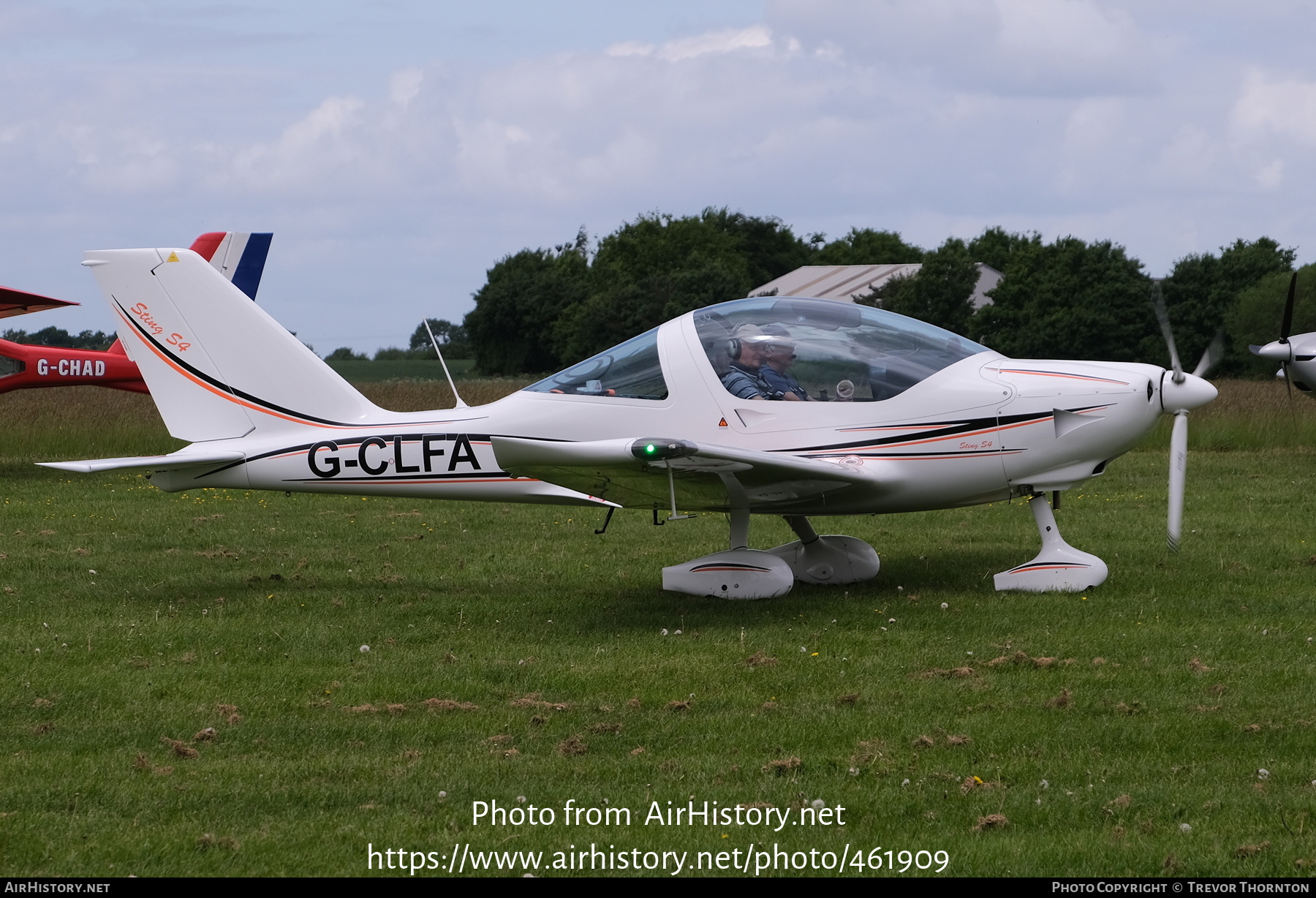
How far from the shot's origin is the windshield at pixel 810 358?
8.26m

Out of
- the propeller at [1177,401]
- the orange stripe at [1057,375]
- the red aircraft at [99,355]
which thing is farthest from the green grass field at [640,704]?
the red aircraft at [99,355]

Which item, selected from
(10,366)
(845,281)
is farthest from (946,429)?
(845,281)

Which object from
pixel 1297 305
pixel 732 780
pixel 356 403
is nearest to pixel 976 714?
pixel 732 780

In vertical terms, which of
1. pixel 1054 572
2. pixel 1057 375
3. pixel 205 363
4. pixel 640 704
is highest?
pixel 205 363

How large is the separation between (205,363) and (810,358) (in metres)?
4.18

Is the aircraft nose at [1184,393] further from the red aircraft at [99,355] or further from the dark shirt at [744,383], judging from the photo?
the red aircraft at [99,355]

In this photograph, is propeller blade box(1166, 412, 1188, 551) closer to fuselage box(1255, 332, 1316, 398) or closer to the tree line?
fuselage box(1255, 332, 1316, 398)

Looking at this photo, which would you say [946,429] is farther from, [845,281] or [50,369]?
[845,281]

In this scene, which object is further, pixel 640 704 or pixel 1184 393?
pixel 1184 393

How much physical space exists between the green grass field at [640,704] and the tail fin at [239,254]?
924cm

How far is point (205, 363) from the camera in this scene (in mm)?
8977

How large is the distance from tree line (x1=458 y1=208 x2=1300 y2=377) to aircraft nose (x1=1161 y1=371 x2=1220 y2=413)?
18852 millimetres
